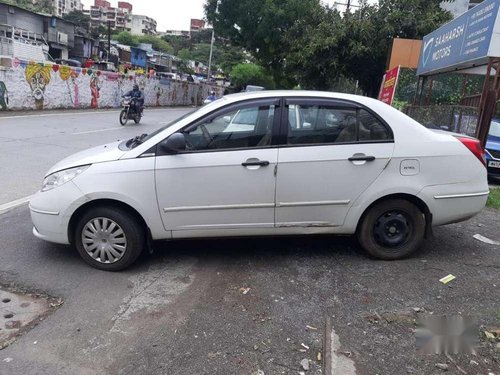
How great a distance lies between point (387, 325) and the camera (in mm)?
3355

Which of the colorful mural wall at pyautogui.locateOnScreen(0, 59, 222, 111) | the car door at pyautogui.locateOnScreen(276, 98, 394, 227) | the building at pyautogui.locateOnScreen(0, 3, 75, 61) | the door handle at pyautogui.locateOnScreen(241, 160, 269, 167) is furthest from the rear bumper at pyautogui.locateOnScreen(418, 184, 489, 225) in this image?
the building at pyautogui.locateOnScreen(0, 3, 75, 61)

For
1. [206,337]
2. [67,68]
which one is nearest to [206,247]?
[206,337]

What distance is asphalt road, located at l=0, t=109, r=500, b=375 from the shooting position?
9.68ft

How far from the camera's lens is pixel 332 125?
4.35m

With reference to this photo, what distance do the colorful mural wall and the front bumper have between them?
16.8 meters

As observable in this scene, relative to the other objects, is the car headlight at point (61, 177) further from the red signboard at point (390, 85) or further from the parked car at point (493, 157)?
the red signboard at point (390, 85)

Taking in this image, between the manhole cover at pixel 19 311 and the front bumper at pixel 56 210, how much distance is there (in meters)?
0.63

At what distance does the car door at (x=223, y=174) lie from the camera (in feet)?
13.5

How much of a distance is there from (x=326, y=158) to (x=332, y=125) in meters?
0.35

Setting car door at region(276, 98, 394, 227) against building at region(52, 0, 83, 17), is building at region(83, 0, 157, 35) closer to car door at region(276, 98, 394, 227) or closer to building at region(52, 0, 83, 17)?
building at region(52, 0, 83, 17)

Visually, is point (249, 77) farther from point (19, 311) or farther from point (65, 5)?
point (65, 5)

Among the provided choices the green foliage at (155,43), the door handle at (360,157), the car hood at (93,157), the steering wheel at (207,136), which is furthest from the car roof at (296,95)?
the green foliage at (155,43)

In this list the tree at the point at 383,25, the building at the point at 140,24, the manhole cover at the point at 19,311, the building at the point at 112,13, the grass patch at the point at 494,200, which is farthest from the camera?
the building at the point at 140,24

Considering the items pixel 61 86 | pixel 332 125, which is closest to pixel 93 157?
pixel 332 125
